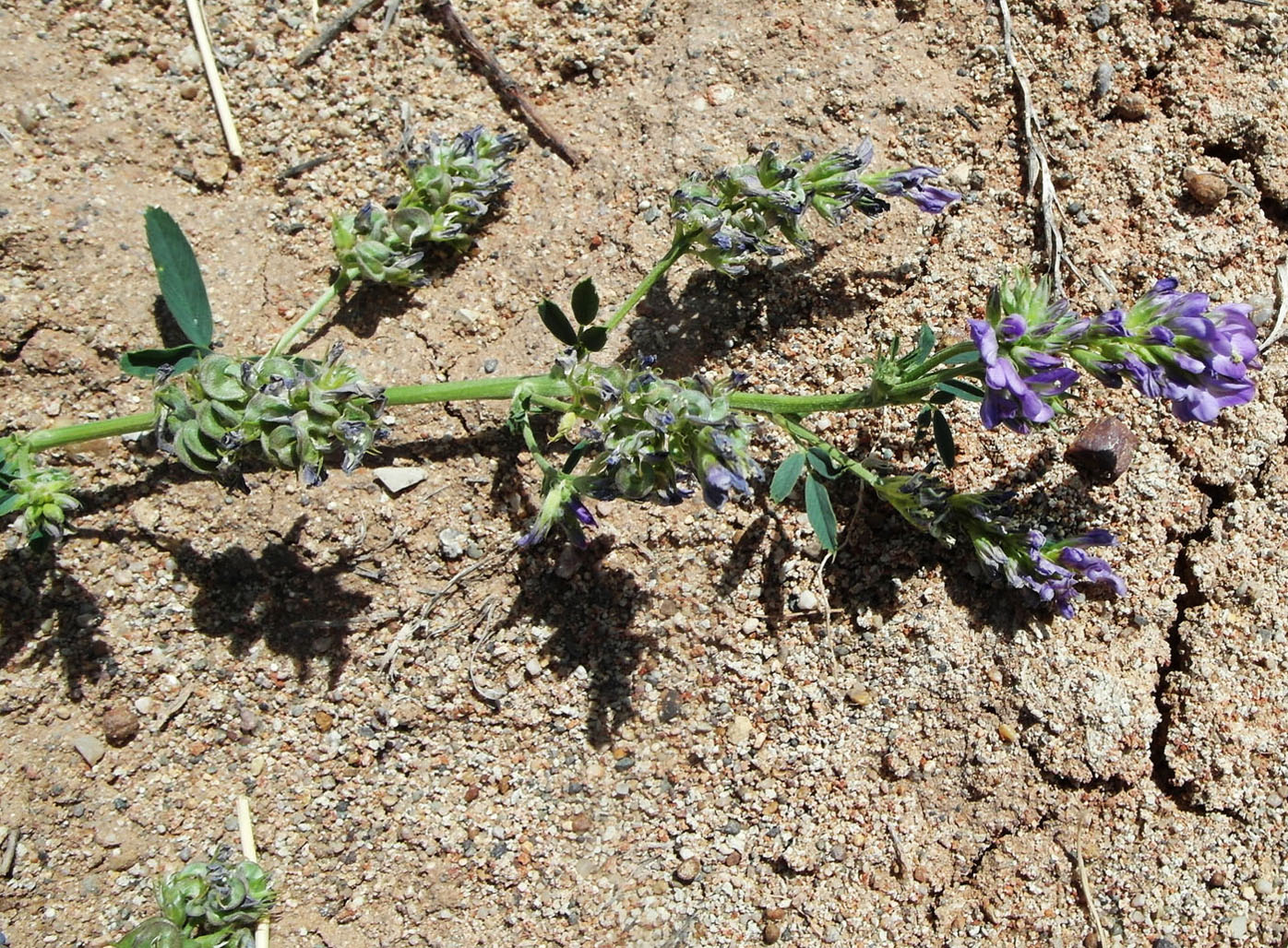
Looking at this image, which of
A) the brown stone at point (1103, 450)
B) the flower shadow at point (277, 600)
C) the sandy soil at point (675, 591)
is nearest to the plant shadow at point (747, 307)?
the sandy soil at point (675, 591)

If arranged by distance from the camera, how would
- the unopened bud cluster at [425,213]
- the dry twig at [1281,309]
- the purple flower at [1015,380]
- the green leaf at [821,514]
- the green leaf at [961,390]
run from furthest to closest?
the unopened bud cluster at [425,213] → the dry twig at [1281,309] → the green leaf at [821,514] → the green leaf at [961,390] → the purple flower at [1015,380]

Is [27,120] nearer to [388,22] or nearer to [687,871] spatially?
[388,22]

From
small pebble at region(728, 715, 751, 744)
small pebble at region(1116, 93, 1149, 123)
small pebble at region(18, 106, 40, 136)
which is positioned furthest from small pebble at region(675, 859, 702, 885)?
small pebble at region(18, 106, 40, 136)

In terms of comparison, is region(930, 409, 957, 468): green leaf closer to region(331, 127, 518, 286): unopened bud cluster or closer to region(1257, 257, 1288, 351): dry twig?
region(1257, 257, 1288, 351): dry twig

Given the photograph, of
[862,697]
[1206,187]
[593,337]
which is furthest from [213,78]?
[1206,187]

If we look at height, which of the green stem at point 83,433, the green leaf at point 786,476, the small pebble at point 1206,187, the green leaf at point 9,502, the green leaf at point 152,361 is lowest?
the green leaf at point 786,476

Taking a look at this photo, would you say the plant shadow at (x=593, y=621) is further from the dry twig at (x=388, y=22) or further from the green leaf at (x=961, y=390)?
the dry twig at (x=388, y=22)

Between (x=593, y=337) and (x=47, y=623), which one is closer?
(x=593, y=337)
